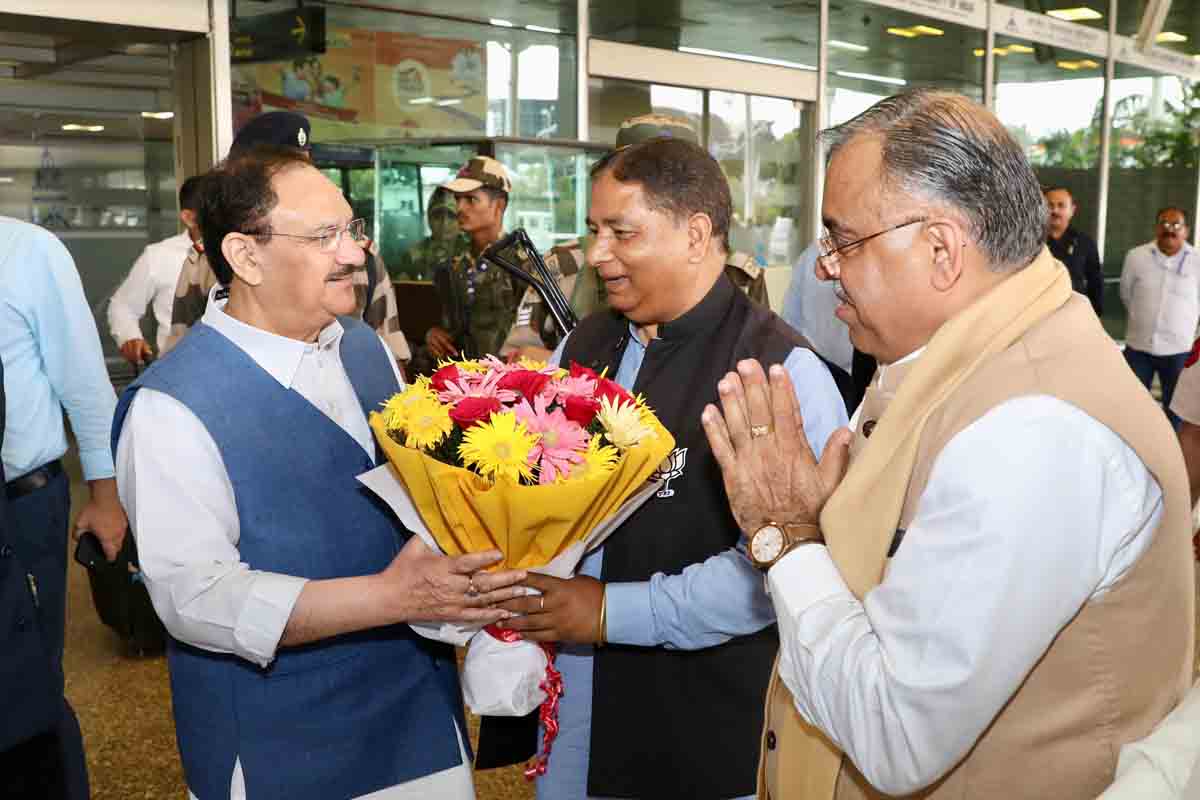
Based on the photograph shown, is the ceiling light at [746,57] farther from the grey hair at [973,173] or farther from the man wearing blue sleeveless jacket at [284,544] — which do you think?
the grey hair at [973,173]

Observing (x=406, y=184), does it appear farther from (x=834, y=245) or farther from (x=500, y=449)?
(x=834, y=245)

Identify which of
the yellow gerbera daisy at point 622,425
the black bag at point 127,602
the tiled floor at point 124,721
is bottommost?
the tiled floor at point 124,721

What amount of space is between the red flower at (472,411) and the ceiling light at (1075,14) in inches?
493

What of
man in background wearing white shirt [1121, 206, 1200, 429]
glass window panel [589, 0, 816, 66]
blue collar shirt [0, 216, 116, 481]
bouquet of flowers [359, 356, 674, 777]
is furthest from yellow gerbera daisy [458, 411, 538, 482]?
man in background wearing white shirt [1121, 206, 1200, 429]

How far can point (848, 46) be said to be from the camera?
396 inches

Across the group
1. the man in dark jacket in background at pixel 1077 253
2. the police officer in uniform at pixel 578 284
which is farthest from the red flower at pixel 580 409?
the man in dark jacket in background at pixel 1077 253

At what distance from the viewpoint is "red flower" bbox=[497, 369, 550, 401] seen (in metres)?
1.72

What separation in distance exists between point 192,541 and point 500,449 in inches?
21.2

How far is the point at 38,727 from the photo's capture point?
216 centimetres

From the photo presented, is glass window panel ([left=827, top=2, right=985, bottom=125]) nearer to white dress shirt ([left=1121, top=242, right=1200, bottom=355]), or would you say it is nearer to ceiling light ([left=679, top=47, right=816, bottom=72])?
ceiling light ([left=679, top=47, right=816, bottom=72])

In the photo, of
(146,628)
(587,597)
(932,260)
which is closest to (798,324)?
(146,628)

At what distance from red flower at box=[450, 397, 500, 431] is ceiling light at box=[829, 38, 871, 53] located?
914 cm

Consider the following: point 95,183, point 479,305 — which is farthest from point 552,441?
point 95,183

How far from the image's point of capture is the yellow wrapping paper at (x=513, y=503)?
1.55m
